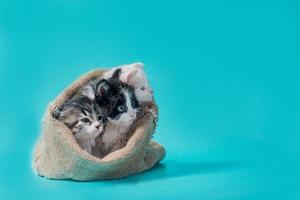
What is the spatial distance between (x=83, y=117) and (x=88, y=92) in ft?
0.36

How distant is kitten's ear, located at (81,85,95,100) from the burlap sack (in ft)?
A: 0.14

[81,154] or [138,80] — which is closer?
[81,154]

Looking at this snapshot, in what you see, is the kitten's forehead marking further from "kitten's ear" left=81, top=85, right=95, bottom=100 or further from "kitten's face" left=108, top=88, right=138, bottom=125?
"kitten's ear" left=81, top=85, right=95, bottom=100

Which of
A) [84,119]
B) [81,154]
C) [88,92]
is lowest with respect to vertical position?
[81,154]

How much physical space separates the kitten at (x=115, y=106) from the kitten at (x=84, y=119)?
0.03m

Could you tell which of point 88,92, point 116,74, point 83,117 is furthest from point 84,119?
→ point 116,74

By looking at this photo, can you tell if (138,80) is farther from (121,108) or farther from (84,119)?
(84,119)

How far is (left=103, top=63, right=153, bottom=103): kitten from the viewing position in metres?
2.53

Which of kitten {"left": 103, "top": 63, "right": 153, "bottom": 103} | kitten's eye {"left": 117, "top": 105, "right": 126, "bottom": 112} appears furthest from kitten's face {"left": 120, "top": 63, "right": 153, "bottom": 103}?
kitten's eye {"left": 117, "top": 105, "right": 126, "bottom": 112}

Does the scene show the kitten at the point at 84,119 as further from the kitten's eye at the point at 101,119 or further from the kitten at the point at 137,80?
the kitten at the point at 137,80

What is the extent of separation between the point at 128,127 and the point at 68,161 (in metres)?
0.26

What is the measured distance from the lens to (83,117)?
2.45m

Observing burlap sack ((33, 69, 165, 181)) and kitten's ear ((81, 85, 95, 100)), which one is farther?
kitten's ear ((81, 85, 95, 100))

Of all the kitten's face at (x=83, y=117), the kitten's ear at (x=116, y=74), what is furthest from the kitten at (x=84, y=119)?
the kitten's ear at (x=116, y=74)
